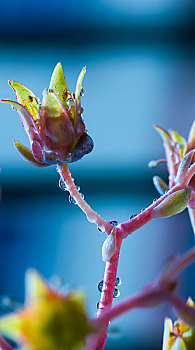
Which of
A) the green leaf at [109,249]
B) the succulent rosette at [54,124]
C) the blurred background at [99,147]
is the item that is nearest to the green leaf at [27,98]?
the succulent rosette at [54,124]

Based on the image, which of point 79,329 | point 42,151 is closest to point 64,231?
point 42,151

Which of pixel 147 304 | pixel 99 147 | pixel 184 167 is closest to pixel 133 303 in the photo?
pixel 147 304

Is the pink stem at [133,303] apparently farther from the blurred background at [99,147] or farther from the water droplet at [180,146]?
the blurred background at [99,147]

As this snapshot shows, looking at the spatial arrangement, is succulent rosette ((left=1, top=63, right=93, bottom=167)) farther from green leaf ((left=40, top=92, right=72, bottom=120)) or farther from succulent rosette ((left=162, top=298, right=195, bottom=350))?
succulent rosette ((left=162, top=298, right=195, bottom=350))

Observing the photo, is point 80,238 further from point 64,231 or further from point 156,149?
point 156,149

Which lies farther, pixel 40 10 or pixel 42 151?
pixel 40 10

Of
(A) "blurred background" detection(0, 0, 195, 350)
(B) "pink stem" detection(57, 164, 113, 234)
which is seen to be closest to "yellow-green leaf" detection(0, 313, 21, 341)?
(B) "pink stem" detection(57, 164, 113, 234)
